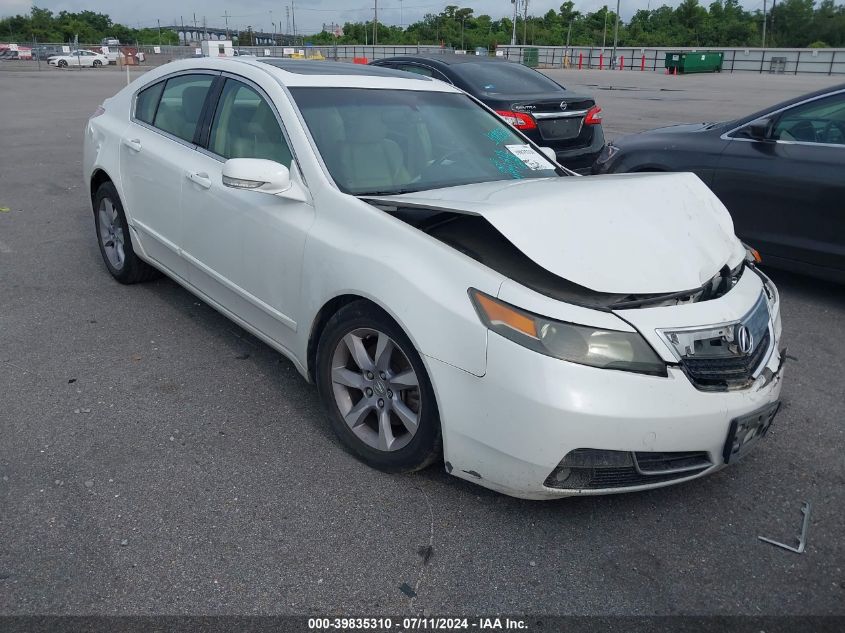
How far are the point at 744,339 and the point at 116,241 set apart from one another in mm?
4175

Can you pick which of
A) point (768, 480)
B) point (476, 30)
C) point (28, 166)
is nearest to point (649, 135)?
point (768, 480)

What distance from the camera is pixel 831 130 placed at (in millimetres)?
5293

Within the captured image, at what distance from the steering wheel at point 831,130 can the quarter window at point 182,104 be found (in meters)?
4.09

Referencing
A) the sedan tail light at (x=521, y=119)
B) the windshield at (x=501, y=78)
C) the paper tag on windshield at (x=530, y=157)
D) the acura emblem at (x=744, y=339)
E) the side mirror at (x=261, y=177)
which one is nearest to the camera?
the acura emblem at (x=744, y=339)

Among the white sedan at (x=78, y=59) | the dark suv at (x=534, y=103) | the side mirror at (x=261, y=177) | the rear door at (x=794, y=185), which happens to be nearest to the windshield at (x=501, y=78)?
the dark suv at (x=534, y=103)

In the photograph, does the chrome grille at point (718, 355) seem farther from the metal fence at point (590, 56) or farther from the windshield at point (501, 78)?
the metal fence at point (590, 56)

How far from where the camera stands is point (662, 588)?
2572 millimetres

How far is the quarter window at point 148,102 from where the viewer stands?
487 cm

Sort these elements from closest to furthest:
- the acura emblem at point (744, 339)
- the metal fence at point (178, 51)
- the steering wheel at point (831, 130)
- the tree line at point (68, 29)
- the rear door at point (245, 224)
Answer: the acura emblem at point (744, 339)
the rear door at point (245, 224)
the steering wheel at point (831, 130)
the metal fence at point (178, 51)
the tree line at point (68, 29)

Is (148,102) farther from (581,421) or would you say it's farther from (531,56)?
(531,56)

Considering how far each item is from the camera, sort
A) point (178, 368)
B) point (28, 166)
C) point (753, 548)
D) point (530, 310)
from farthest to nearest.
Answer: point (28, 166), point (178, 368), point (753, 548), point (530, 310)

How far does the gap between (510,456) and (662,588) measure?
66 cm

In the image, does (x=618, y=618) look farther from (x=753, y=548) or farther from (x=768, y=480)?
(x=768, y=480)

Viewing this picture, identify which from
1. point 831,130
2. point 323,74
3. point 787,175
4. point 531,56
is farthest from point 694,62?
point 323,74
